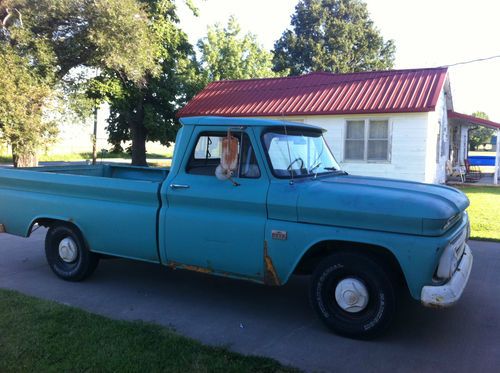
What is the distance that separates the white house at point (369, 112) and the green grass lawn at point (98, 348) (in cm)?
1141

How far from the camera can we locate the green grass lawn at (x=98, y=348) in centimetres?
356

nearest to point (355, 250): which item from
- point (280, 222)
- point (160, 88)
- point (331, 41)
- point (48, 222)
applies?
point (280, 222)

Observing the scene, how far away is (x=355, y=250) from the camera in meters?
4.27

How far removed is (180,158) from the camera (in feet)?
16.5

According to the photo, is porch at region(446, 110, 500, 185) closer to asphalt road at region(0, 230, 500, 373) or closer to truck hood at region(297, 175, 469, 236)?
asphalt road at region(0, 230, 500, 373)

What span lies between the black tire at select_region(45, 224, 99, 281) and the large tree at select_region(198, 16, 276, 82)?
71.2 feet

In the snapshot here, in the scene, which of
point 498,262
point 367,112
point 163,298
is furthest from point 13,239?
point 367,112

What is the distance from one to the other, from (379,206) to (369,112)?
10.8 meters

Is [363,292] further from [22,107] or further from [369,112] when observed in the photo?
[22,107]

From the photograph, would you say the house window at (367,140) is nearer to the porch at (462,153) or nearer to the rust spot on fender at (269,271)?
the porch at (462,153)

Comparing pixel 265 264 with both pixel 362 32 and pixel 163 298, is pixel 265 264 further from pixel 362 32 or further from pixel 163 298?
pixel 362 32

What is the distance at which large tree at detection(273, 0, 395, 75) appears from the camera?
46.4 metres

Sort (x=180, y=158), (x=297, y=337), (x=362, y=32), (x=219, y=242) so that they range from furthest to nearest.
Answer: (x=362, y=32), (x=180, y=158), (x=219, y=242), (x=297, y=337)

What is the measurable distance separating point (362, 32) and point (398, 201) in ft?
159
